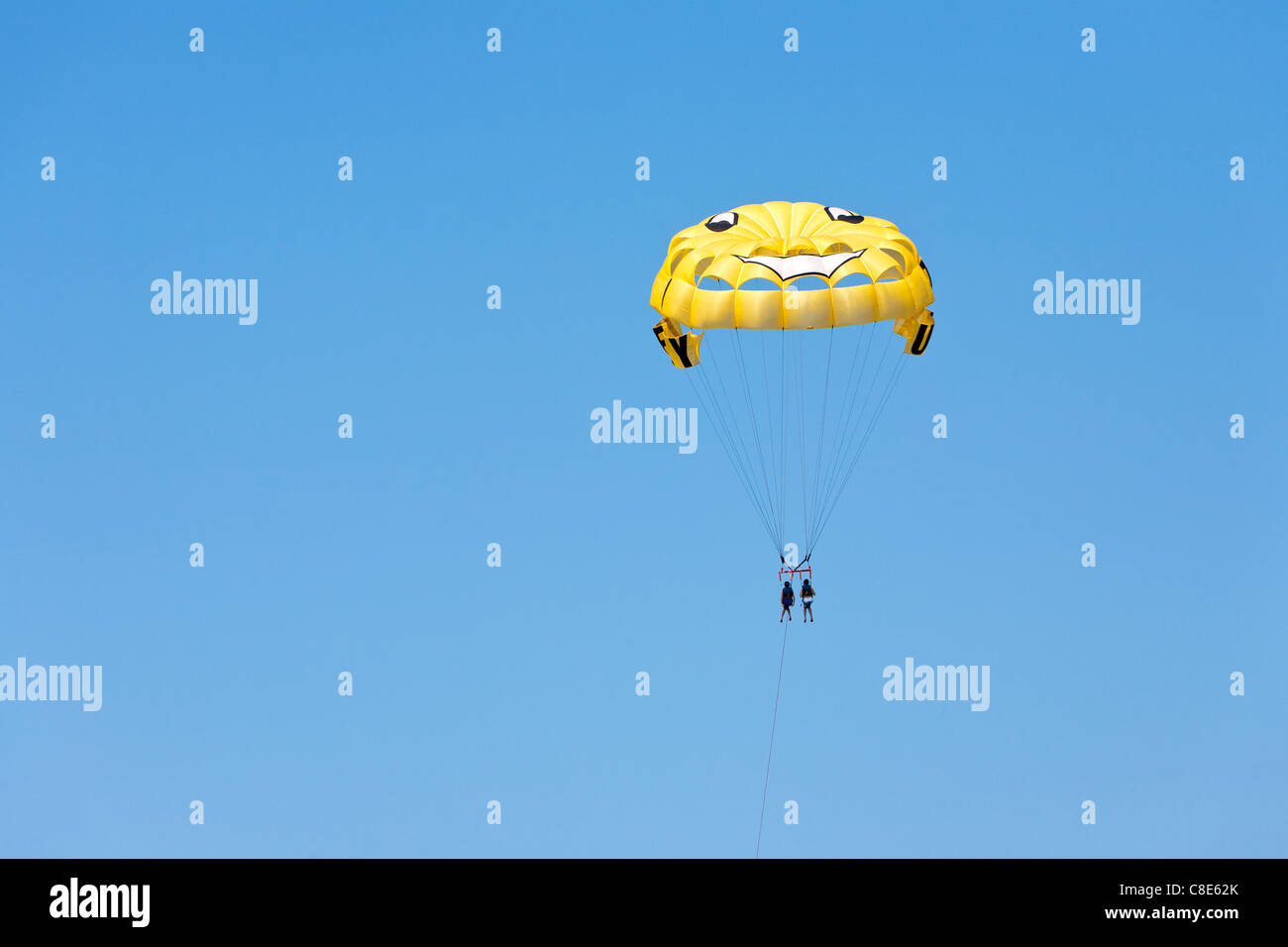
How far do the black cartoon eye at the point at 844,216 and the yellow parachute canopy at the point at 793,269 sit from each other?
2 centimetres

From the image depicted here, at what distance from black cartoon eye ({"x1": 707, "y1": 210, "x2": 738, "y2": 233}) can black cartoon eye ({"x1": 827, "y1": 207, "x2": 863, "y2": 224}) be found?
1850 millimetres

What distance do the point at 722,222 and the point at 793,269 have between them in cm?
228

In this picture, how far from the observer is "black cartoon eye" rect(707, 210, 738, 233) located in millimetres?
38781

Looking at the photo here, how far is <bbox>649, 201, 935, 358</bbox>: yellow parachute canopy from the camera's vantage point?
37.6 m

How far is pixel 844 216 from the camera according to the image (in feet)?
128

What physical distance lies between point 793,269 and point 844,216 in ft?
7.26

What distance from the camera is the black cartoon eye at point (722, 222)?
3878 cm

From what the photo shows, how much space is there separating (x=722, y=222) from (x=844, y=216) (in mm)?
2364

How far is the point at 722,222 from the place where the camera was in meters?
38.9
